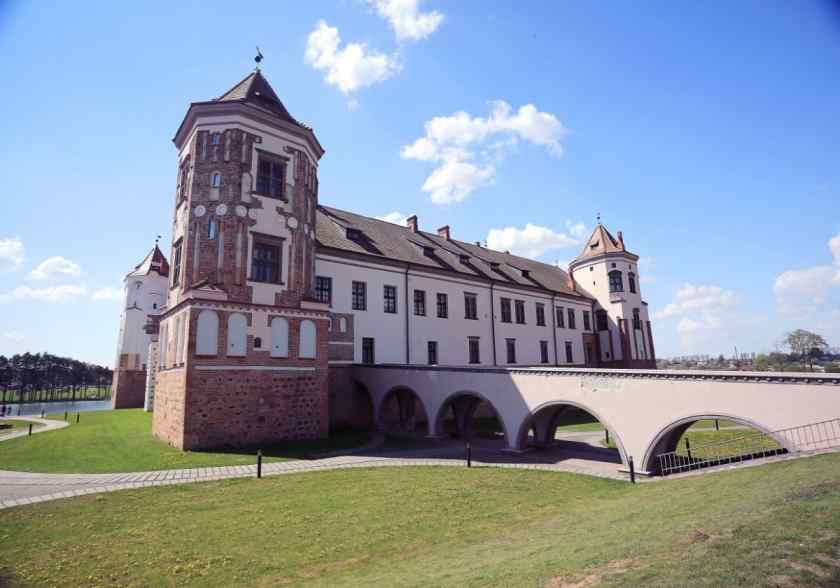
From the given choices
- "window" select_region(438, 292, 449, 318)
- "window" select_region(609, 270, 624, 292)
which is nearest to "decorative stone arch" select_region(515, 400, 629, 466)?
"window" select_region(438, 292, 449, 318)

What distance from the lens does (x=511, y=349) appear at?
35.2m

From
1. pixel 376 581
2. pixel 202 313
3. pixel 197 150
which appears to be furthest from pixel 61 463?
pixel 376 581

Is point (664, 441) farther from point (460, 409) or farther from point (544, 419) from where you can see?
point (460, 409)

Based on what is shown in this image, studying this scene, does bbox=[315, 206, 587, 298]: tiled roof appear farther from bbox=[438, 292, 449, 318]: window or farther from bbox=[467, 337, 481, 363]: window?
bbox=[467, 337, 481, 363]: window

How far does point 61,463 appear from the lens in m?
14.8

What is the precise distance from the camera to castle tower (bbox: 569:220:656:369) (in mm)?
42031

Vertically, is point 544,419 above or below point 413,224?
below

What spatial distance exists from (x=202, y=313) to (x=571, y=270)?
39.8 m

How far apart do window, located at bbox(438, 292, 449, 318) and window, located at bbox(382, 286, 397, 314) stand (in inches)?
158

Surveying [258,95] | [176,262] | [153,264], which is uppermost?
[258,95]

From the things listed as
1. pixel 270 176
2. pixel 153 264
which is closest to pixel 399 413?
pixel 270 176

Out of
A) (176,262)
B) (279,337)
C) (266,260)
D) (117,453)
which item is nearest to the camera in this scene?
(117,453)

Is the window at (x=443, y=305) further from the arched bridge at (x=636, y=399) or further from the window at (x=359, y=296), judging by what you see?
the arched bridge at (x=636, y=399)

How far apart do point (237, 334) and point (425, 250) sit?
17.4 m
